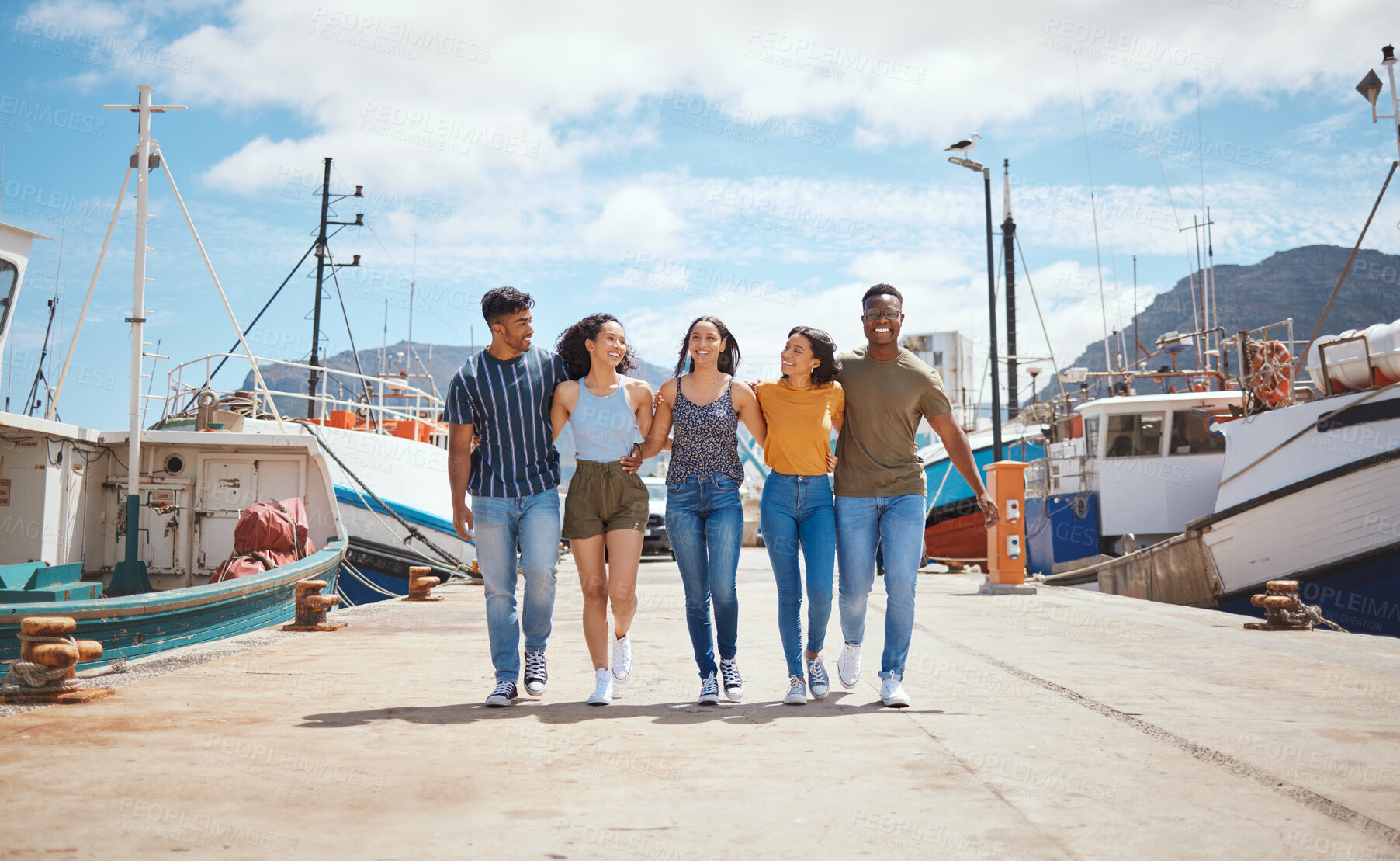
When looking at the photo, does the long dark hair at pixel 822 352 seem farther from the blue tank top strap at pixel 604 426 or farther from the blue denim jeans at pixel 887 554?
the blue tank top strap at pixel 604 426

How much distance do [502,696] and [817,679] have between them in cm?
148

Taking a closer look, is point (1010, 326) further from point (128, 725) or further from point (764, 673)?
point (128, 725)

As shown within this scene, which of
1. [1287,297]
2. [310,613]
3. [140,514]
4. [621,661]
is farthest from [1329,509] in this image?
[1287,297]

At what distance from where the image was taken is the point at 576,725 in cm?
383

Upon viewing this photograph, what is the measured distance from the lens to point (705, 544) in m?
4.52

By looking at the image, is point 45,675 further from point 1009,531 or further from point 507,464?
point 1009,531

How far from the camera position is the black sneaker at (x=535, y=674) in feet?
14.7

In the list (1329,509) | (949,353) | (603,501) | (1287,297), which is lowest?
(1329,509)

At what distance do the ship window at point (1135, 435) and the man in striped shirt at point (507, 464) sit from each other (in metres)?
16.4

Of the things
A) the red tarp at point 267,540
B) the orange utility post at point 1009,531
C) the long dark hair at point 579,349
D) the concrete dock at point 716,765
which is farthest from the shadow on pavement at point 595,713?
the orange utility post at point 1009,531

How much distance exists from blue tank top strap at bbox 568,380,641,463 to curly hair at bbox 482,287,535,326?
0.51 metres

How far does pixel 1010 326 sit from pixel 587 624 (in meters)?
14.2

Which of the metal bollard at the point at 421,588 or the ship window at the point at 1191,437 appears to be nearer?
the metal bollard at the point at 421,588

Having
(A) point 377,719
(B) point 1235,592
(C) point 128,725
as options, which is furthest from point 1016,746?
(B) point 1235,592
